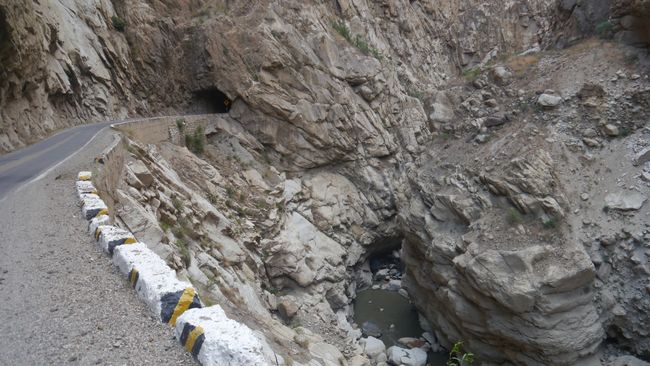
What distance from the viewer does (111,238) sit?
19.6 feet

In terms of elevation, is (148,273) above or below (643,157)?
above

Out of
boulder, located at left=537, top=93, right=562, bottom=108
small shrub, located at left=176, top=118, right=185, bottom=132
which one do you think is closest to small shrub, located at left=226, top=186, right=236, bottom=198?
small shrub, located at left=176, top=118, right=185, bottom=132

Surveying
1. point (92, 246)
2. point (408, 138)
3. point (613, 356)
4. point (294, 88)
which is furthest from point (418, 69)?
point (92, 246)

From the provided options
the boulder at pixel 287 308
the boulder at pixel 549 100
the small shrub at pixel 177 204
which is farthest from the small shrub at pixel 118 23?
the boulder at pixel 549 100

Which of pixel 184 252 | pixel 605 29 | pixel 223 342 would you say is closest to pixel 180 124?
pixel 184 252

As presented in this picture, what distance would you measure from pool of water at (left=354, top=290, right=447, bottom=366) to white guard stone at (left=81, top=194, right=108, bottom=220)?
12.8 m

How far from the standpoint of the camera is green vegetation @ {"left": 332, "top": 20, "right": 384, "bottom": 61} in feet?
89.6

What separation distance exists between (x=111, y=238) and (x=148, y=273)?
5.15 ft

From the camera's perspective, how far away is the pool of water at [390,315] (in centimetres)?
1680

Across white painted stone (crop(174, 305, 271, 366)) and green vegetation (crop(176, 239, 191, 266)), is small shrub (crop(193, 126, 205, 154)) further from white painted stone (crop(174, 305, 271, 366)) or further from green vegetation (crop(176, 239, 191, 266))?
white painted stone (crop(174, 305, 271, 366))

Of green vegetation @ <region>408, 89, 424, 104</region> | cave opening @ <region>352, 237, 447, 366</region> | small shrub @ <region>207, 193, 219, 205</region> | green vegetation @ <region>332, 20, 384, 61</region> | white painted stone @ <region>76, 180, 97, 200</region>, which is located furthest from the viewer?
green vegetation @ <region>408, 89, 424, 104</region>

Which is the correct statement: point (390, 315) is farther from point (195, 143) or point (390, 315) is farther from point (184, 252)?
point (195, 143)

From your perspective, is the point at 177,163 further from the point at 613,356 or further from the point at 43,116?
the point at 613,356

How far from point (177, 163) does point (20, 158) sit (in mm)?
5971
